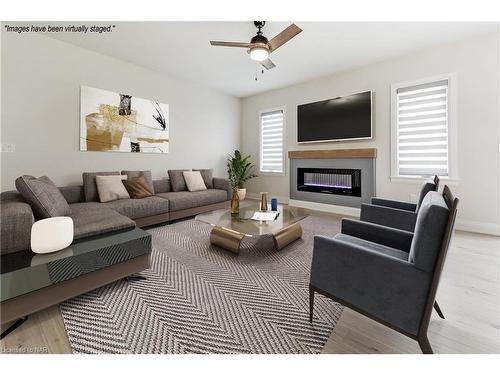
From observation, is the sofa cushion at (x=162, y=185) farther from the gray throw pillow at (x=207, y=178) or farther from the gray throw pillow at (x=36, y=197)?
the gray throw pillow at (x=36, y=197)

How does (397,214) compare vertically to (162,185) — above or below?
below

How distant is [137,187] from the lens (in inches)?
132

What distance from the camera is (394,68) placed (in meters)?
3.66

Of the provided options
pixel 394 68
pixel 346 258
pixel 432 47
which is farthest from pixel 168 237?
pixel 432 47

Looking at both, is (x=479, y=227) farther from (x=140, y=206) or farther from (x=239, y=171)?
(x=140, y=206)

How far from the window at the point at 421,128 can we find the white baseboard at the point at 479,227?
74 cm

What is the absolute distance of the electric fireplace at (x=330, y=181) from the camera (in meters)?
4.12

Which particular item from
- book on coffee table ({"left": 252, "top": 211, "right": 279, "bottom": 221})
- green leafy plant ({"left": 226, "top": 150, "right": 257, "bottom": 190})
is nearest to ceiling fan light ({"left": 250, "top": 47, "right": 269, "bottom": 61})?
book on coffee table ({"left": 252, "top": 211, "right": 279, "bottom": 221})

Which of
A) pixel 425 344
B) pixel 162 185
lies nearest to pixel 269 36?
pixel 162 185

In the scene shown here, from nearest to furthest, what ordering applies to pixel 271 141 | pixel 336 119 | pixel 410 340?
pixel 410 340 → pixel 336 119 → pixel 271 141

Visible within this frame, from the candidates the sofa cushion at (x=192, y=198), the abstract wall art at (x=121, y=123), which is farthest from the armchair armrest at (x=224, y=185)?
the abstract wall art at (x=121, y=123)

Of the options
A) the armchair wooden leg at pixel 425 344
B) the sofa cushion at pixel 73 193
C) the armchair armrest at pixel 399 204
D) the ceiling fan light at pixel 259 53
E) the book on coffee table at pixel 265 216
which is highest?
the ceiling fan light at pixel 259 53

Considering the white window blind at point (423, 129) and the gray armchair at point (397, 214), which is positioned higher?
the white window blind at point (423, 129)

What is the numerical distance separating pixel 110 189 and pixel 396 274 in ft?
11.3
